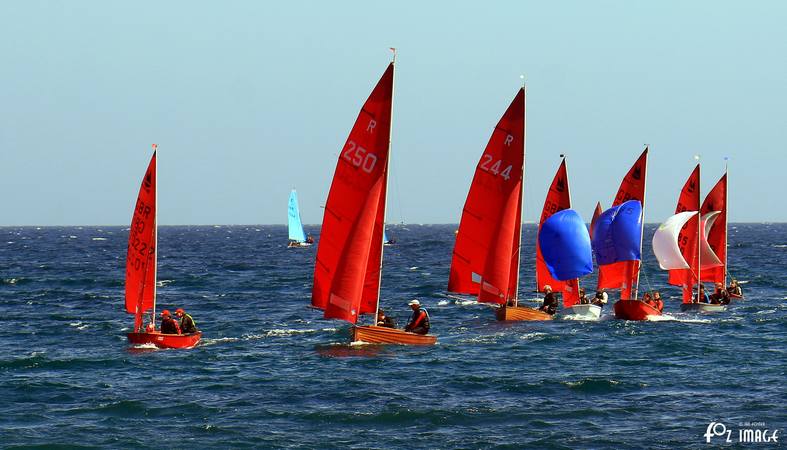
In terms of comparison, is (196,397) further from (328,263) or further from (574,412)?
(574,412)

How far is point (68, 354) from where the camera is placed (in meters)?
40.4

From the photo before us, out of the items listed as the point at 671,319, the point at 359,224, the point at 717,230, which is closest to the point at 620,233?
the point at 671,319

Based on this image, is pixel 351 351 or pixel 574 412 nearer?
pixel 574 412

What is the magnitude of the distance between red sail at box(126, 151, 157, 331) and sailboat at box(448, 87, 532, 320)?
12.7 m

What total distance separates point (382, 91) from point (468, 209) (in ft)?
40.4

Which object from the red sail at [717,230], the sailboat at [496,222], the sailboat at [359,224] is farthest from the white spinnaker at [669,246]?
the sailboat at [359,224]

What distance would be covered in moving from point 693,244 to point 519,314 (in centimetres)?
1214

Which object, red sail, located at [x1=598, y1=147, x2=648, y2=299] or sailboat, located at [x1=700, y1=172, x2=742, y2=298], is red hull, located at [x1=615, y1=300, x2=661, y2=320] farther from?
sailboat, located at [x1=700, y1=172, x2=742, y2=298]

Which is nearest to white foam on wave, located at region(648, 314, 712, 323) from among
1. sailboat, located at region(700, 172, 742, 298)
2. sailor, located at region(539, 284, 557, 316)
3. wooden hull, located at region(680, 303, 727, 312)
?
wooden hull, located at region(680, 303, 727, 312)

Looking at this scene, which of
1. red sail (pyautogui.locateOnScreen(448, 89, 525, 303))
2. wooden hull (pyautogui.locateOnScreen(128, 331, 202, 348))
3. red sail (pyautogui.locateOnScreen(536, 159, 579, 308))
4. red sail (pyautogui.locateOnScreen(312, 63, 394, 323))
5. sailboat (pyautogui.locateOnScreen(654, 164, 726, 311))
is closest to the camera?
A: red sail (pyautogui.locateOnScreen(312, 63, 394, 323))

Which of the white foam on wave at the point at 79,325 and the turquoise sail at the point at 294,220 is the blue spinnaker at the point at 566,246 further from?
the turquoise sail at the point at 294,220

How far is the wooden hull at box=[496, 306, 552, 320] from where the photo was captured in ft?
156

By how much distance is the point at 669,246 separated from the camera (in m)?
50.8

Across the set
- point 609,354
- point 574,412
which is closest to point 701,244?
point 609,354
